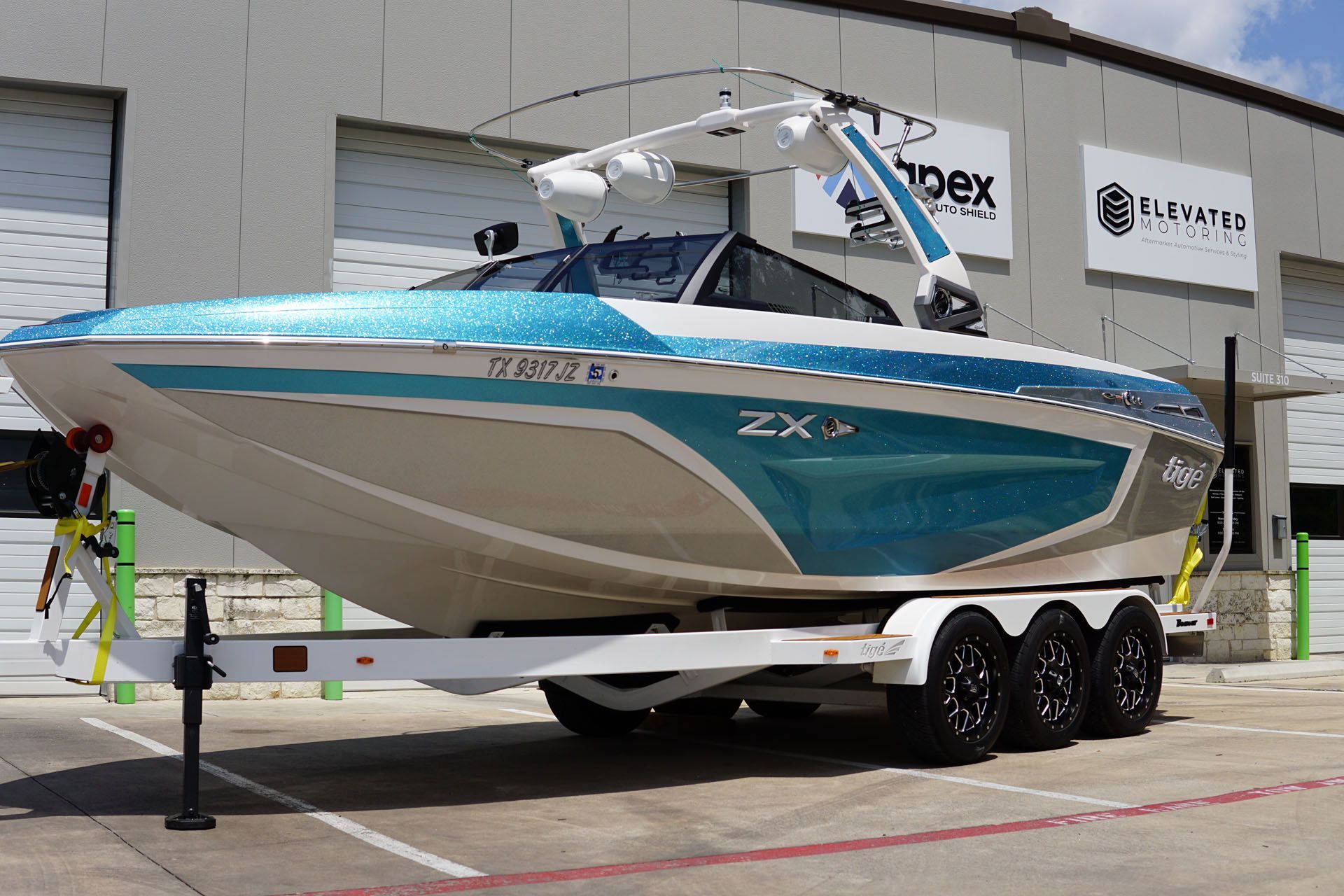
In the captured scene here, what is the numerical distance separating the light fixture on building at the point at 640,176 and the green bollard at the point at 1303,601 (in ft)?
33.6

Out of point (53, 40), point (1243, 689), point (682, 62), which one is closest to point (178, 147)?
point (53, 40)

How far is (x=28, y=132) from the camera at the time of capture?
10.4 meters

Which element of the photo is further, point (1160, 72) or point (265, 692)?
point (1160, 72)

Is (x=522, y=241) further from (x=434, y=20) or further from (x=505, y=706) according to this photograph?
(x=505, y=706)

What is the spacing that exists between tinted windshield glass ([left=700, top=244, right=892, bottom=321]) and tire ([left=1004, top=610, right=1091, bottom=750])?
1.77 metres

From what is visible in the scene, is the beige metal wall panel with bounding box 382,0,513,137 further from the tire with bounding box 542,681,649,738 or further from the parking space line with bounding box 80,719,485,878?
the parking space line with bounding box 80,719,485,878

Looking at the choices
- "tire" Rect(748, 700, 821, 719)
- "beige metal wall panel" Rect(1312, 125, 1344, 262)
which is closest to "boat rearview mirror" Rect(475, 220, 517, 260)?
"tire" Rect(748, 700, 821, 719)

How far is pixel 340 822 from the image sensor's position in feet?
15.0

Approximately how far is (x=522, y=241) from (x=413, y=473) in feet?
25.9

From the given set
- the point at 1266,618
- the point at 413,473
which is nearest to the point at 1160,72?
Answer: the point at 1266,618

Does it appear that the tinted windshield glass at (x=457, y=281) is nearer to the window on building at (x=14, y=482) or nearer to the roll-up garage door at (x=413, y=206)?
the roll-up garage door at (x=413, y=206)

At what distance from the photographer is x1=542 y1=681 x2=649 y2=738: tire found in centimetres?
721

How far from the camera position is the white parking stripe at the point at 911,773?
16.5ft

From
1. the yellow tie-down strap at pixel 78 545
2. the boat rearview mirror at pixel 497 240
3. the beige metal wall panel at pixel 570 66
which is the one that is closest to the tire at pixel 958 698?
the boat rearview mirror at pixel 497 240
